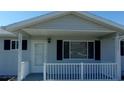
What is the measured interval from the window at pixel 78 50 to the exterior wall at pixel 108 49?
724 millimetres

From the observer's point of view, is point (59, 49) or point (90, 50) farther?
point (90, 50)

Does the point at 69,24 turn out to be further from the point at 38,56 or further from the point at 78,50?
the point at 38,56

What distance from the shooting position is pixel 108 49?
12867 mm

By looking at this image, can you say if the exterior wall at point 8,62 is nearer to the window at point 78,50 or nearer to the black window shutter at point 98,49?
the window at point 78,50

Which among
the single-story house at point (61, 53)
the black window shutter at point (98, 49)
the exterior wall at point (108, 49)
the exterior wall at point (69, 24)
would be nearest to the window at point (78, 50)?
the single-story house at point (61, 53)

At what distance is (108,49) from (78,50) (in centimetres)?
202

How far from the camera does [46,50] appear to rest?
45.4 feet

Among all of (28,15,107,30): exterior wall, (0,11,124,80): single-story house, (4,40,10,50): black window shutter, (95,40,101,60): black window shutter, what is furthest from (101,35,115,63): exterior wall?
(4,40,10,50): black window shutter

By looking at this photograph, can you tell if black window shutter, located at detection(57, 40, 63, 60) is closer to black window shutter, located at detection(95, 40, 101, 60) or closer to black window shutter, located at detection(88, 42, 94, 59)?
black window shutter, located at detection(88, 42, 94, 59)

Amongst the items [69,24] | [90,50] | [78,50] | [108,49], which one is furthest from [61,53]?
[69,24]

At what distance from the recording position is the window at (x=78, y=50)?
45.0 ft
